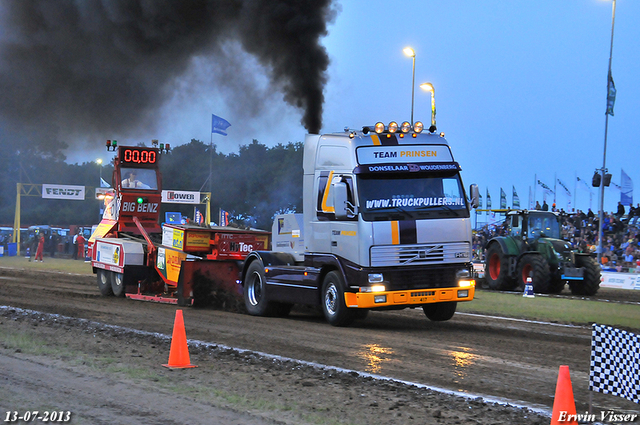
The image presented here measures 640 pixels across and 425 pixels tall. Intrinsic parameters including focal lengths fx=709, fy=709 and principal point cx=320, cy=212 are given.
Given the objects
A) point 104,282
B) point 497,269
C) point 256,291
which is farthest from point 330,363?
point 497,269

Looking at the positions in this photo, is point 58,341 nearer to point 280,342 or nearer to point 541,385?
point 280,342

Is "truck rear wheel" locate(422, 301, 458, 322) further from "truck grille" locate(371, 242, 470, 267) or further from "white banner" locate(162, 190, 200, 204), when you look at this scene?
"white banner" locate(162, 190, 200, 204)

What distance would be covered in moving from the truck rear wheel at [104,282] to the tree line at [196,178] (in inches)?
798

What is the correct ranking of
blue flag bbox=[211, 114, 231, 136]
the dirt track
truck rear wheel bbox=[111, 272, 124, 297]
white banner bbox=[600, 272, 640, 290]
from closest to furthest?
the dirt track < truck rear wheel bbox=[111, 272, 124, 297] < white banner bbox=[600, 272, 640, 290] < blue flag bbox=[211, 114, 231, 136]

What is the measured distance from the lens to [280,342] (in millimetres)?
10727

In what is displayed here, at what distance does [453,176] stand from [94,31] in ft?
36.6

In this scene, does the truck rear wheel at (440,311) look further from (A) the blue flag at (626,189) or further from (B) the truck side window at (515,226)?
(A) the blue flag at (626,189)

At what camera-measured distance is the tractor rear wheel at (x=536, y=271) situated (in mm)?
21328

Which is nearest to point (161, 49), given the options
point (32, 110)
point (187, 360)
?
point (32, 110)

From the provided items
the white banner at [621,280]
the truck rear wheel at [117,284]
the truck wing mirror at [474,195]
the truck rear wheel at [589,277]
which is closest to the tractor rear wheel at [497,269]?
the truck rear wheel at [589,277]

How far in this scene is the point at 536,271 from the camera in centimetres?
2144

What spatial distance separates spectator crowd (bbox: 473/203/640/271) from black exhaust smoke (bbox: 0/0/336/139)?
47.6ft

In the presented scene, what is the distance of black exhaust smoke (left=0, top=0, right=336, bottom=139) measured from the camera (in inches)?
691

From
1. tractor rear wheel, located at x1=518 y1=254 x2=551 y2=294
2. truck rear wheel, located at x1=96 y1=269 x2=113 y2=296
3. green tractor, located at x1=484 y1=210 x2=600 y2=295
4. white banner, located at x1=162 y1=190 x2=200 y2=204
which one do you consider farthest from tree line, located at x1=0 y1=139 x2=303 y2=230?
truck rear wheel, located at x1=96 y1=269 x2=113 y2=296
